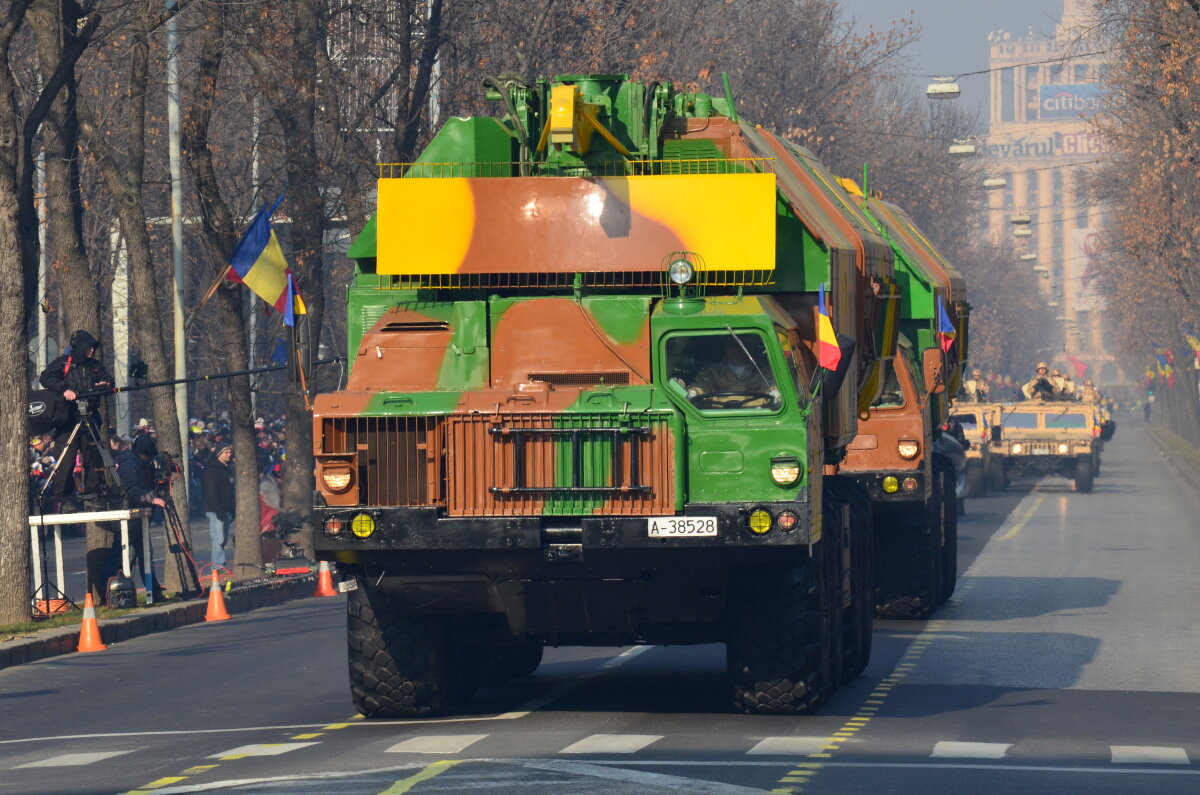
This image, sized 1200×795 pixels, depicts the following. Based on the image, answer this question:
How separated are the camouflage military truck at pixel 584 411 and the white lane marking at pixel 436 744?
77 cm

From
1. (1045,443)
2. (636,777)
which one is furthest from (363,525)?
(1045,443)

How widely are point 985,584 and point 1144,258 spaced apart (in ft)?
138

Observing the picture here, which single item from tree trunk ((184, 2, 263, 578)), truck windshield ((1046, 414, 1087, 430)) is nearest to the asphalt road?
tree trunk ((184, 2, 263, 578))

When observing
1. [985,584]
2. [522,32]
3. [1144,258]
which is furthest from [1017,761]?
[1144,258]

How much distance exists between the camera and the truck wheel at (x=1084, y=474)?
149 ft

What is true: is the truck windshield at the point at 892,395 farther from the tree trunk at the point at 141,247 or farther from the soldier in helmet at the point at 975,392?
the soldier in helmet at the point at 975,392

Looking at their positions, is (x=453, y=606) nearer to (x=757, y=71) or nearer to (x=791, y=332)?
→ (x=791, y=332)

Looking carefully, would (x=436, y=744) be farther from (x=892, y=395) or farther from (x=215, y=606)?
(x=215, y=606)

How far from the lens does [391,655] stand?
12297mm

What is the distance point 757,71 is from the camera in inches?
1977

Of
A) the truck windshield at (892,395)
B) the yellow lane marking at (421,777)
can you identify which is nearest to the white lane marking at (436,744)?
the yellow lane marking at (421,777)

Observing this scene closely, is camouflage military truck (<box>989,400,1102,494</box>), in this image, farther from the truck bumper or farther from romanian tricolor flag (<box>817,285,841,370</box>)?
the truck bumper

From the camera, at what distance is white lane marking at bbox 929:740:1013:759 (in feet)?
35.3

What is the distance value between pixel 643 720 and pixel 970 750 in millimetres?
2049
